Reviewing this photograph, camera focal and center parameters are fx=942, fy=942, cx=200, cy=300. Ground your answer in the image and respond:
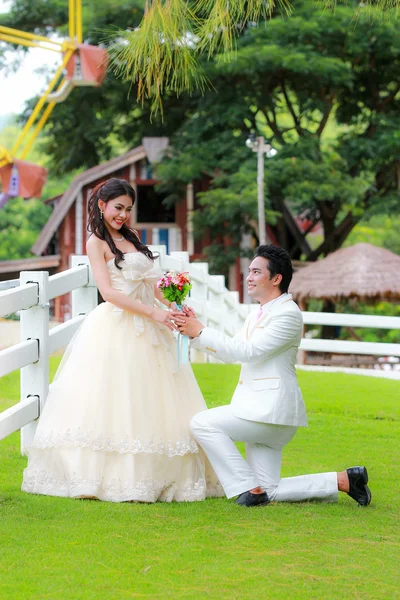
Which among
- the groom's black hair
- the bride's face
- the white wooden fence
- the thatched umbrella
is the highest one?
the bride's face

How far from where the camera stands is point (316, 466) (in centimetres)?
572

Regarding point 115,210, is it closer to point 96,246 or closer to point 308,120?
point 96,246

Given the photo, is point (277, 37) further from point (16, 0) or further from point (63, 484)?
point (63, 484)

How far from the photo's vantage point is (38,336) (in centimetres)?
549

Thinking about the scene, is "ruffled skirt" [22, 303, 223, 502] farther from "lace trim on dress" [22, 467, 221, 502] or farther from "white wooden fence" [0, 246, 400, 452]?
"white wooden fence" [0, 246, 400, 452]

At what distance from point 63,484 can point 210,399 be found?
134 inches

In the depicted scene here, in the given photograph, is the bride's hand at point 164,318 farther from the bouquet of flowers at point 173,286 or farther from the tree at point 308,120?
the tree at point 308,120

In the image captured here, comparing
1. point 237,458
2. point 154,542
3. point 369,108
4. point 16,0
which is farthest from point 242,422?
point 16,0

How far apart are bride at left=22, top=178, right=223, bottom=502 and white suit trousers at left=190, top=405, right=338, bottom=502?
0.58 ft

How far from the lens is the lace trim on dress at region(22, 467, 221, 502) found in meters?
4.62

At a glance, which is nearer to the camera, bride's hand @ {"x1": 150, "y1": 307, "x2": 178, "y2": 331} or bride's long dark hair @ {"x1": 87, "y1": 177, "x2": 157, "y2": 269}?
bride's hand @ {"x1": 150, "y1": 307, "x2": 178, "y2": 331}

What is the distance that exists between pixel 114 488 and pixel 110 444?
0.22 m

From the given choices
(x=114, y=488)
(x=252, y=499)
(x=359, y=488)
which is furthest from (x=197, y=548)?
(x=359, y=488)

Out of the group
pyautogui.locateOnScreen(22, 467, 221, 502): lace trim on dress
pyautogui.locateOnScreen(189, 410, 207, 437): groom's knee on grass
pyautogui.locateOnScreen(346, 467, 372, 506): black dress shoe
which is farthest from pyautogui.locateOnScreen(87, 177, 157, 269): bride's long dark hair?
pyautogui.locateOnScreen(346, 467, 372, 506): black dress shoe
